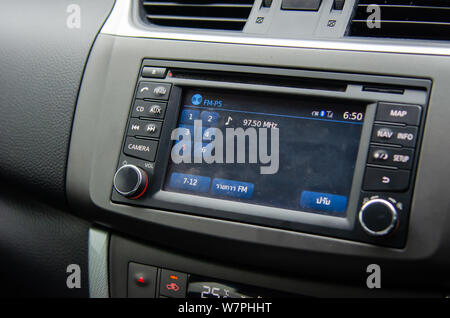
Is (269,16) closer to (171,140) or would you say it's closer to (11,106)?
(171,140)

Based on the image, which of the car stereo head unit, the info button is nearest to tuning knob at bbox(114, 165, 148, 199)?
the car stereo head unit

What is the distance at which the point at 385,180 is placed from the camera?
2.76 feet

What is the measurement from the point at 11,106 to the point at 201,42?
1.71 feet

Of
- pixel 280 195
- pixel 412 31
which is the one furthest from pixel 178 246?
pixel 412 31

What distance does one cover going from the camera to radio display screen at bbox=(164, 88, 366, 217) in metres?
0.89

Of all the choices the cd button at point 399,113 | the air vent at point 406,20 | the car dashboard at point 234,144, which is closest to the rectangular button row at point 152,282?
the car dashboard at point 234,144

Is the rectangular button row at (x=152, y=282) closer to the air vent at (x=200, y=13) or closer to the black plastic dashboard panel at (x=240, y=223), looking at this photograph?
the black plastic dashboard panel at (x=240, y=223)

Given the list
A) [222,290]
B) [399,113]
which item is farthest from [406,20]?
[222,290]

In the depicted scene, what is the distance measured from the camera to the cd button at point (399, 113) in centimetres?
85

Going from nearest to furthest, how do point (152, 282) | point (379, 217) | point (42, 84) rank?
point (379, 217) < point (152, 282) < point (42, 84)

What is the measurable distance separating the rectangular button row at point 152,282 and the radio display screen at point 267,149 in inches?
7.8

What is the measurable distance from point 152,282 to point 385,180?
549mm

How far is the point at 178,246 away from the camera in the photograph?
39.4 inches

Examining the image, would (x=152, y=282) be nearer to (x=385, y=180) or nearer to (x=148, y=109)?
(x=148, y=109)
